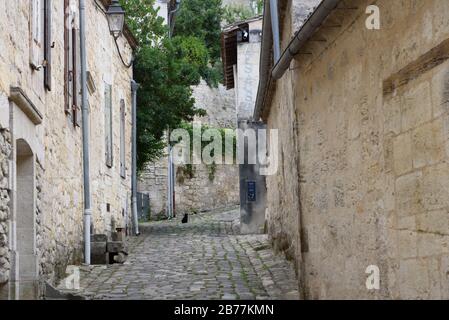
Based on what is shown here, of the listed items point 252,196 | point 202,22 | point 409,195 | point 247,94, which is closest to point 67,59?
point 252,196

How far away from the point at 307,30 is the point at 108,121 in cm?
1010

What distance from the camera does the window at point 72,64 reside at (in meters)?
11.2

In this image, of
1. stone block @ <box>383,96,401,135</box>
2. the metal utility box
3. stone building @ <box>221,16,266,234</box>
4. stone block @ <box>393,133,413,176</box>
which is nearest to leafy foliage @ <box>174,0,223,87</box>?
stone building @ <box>221,16,266,234</box>

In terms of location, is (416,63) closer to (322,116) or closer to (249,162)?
(322,116)

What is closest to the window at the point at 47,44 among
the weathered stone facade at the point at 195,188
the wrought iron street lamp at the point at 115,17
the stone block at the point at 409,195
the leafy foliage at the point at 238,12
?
the wrought iron street lamp at the point at 115,17

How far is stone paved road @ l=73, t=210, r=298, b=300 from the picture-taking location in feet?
28.4

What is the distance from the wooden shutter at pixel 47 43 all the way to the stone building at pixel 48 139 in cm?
1

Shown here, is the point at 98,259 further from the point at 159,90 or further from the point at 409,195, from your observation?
the point at 409,195

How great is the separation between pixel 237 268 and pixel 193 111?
29.6 ft

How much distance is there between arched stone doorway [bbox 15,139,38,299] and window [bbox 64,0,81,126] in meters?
2.95

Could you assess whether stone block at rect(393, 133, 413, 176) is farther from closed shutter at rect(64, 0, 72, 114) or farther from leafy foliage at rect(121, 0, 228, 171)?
leafy foliage at rect(121, 0, 228, 171)
